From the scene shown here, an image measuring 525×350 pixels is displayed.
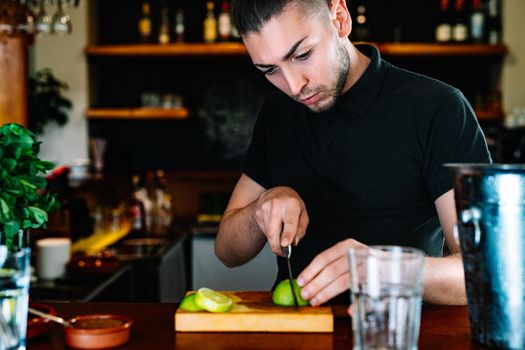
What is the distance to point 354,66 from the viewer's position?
1.98 meters

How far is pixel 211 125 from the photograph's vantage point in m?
6.35

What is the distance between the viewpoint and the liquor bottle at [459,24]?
5.77 meters

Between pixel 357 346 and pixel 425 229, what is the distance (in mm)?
873

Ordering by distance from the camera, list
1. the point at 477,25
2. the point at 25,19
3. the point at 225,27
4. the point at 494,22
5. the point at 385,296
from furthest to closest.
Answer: the point at 225,27 < the point at 494,22 < the point at 477,25 < the point at 25,19 < the point at 385,296

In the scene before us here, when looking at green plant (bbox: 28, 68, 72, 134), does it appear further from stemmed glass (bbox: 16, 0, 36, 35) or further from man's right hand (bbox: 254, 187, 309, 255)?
man's right hand (bbox: 254, 187, 309, 255)

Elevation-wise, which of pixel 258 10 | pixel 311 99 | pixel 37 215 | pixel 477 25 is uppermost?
pixel 477 25

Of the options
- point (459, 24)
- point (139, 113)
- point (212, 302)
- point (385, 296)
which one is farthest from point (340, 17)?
point (459, 24)

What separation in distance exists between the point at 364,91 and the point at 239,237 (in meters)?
0.51

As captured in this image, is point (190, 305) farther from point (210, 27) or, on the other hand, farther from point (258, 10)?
point (210, 27)

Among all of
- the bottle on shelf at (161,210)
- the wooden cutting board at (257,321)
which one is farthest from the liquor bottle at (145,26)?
the wooden cutting board at (257,321)

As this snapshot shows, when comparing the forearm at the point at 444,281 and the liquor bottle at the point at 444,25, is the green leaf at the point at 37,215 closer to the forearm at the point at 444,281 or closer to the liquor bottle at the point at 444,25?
the forearm at the point at 444,281

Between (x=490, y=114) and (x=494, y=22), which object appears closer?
(x=490, y=114)

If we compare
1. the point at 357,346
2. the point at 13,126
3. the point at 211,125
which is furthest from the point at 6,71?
the point at 357,346

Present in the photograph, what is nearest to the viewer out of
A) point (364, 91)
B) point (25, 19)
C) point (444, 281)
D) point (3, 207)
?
point (3, 207)
